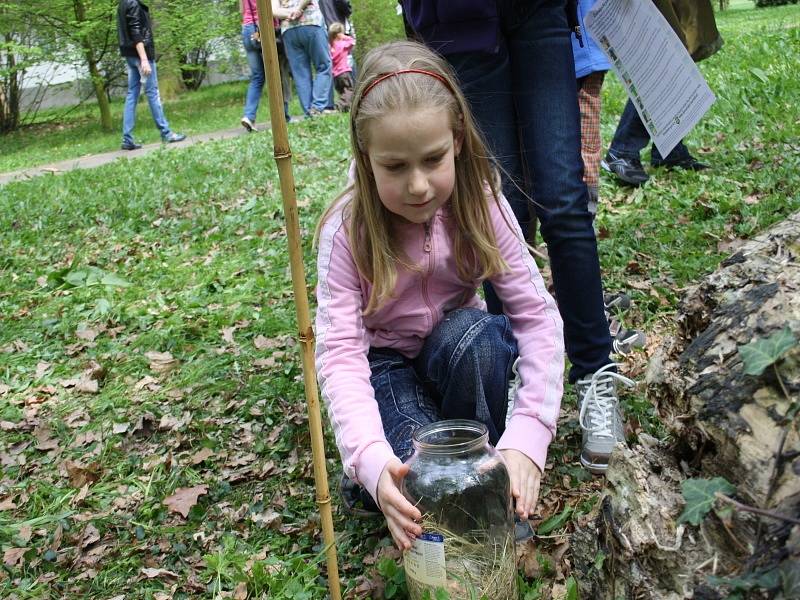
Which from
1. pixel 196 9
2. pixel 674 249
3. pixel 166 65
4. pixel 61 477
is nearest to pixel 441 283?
pixel 61 477

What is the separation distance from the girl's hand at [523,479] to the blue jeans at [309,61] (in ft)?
28.4

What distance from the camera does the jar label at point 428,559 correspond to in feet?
5.51

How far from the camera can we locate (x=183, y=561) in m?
2.27

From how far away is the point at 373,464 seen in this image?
1.81m

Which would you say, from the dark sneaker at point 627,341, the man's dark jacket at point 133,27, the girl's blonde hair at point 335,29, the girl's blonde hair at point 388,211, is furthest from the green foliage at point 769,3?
the girl's blonde hair at point 388,211

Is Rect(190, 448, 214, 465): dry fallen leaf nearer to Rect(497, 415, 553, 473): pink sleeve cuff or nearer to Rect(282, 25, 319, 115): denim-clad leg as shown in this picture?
Rect(497, 415, 553, 473): pink sleeve cuff

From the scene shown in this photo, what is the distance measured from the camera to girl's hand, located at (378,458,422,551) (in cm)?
167

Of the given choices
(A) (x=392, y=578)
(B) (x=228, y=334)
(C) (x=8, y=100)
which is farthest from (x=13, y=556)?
(C) (x=8, y=100)

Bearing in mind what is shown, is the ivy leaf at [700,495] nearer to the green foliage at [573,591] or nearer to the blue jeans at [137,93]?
the green foliage at [573,591]

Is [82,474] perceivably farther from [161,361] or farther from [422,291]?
[422,291]

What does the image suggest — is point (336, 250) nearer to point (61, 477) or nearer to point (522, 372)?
point (522, 372)

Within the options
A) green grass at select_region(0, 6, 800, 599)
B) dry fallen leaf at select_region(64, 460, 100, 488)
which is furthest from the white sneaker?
dry fallen leaf at select_region(64, 460, 100, 488)

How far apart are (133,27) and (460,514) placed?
1055 centimetres

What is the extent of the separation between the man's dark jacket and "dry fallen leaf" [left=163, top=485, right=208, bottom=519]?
31.1 ft
